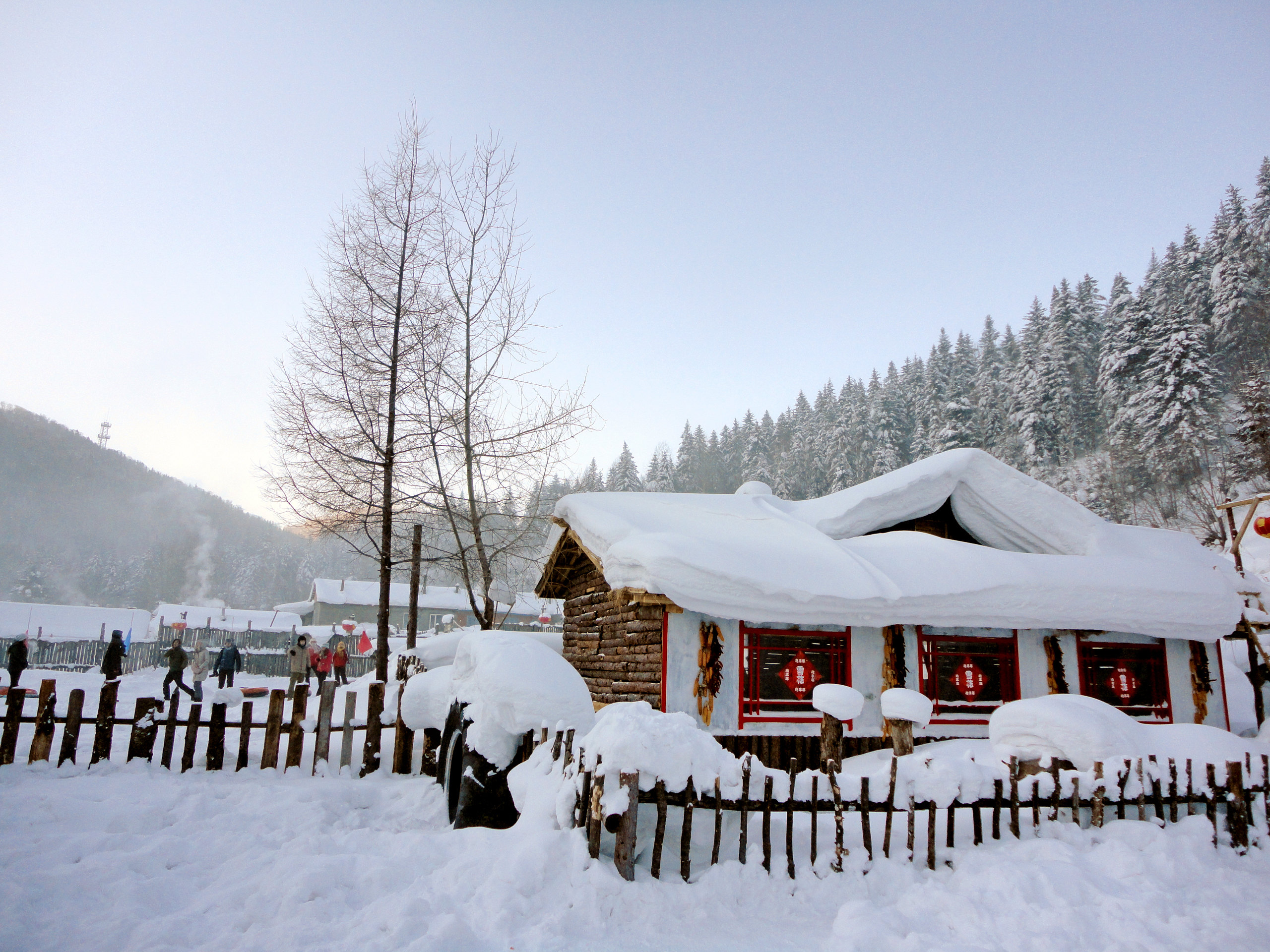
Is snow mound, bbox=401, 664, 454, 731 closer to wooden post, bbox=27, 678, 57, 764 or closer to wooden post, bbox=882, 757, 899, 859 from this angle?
wooden post, bbox=27, 678, 57, 764

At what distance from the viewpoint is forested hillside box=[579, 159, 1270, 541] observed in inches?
1510

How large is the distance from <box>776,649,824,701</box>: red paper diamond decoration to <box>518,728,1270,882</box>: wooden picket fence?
444 centimetres

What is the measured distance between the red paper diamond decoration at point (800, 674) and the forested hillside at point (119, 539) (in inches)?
3649

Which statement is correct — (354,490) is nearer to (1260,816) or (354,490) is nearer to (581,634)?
(581,634)

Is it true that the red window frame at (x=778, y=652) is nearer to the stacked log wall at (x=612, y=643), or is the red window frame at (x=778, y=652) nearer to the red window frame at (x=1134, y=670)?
the stacked log wall at (x=612, y=643)

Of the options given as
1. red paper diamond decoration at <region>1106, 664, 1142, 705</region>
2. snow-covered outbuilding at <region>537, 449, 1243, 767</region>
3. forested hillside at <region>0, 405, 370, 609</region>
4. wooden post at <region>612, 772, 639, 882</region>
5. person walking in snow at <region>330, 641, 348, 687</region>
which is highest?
forested hillside at <region>0, 405, 370, 609</region>

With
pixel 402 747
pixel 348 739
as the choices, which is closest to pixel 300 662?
pixel 348 739

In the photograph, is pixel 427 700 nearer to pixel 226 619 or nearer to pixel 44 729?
pixel 44 729

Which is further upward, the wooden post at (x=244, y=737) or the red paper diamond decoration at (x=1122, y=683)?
the red paper diamond decoration at (x=1122, y=683)

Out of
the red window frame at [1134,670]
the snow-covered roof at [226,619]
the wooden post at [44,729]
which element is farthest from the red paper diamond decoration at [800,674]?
the snow-covered roof at [226,619]

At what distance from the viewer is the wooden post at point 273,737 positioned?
28.6 ft

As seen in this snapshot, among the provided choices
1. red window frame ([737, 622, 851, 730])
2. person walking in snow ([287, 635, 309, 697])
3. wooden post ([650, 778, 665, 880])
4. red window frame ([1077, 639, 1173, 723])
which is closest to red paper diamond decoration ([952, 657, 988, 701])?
red window frame ([1077, 639, 1173, 723])

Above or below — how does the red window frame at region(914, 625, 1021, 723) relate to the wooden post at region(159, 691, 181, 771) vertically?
above

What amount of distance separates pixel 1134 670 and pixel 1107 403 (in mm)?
43973
